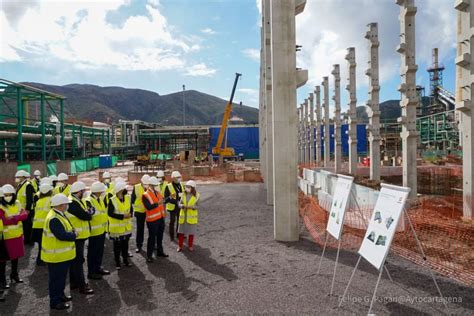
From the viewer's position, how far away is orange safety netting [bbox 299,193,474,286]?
19.9ft

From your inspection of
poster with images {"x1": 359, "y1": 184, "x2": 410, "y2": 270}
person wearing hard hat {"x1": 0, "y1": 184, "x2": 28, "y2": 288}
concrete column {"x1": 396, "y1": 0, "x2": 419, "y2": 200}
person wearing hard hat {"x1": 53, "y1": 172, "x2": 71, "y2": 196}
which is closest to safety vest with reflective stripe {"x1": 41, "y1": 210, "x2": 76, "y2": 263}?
person wearing hard hat {"x1": 0, "y1": 184, "x2": 28, "y2": 288}

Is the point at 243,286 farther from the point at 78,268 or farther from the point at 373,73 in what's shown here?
the point at 373,73

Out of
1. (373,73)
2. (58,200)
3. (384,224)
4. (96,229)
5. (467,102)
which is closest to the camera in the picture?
(384,224)

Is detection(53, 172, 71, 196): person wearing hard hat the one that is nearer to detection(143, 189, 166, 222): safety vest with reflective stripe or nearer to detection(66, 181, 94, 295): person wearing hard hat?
detection(143, 189, 166, 222): safety vest with reflective stripe

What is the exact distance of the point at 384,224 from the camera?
13.9 feet

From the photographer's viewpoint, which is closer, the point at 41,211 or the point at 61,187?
the point at 41,211

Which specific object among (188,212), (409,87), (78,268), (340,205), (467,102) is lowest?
(78,268)

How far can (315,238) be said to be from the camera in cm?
859

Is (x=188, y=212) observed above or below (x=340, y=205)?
below

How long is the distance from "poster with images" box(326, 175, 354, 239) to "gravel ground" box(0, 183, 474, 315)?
85 centimetres

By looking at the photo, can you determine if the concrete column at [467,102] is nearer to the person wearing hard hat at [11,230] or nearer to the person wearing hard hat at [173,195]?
the person wearing hard hat at [173,195]

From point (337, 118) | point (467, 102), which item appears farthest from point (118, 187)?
point (337, 118)

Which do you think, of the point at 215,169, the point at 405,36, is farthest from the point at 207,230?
the point at 215,169

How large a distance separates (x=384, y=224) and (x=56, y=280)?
4.63 metres
